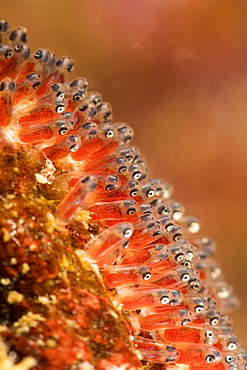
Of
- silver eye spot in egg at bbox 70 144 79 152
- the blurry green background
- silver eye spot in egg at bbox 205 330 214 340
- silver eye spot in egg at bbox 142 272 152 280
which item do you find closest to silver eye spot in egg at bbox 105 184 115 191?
silver eye spot in egg at bbox 70 144 79 152

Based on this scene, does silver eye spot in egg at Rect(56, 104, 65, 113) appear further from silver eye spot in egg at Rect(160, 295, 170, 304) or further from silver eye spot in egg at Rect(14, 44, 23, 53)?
silver eye spot in egg at Rect(160, 295, 170, 304)

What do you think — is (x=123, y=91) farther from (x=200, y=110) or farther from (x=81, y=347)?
(x=81, y=347)

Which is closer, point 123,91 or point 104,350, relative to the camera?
point 104,350

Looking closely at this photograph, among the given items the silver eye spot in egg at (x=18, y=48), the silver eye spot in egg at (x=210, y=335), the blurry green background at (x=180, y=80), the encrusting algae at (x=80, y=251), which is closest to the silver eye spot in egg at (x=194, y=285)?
the encrusting algae at (x=80, y=251)

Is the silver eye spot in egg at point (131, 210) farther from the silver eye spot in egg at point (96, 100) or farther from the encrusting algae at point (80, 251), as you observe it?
the silver eye spot in egg at point (96, 100)

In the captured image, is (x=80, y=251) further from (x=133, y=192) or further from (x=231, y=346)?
(x=231, y=346)

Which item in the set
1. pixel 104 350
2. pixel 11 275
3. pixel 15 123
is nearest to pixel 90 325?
pixel 104 350

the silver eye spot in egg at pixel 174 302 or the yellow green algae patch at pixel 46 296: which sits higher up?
the silver eye spot in egg at pixel 174 302
